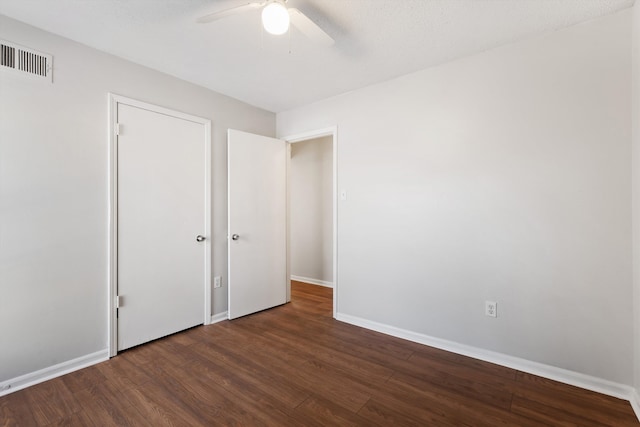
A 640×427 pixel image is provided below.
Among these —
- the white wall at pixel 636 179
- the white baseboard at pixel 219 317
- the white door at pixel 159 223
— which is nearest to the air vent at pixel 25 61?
the white door at pixel 159 223

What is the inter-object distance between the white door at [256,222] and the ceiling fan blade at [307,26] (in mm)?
1673

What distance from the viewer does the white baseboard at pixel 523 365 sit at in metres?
1.80

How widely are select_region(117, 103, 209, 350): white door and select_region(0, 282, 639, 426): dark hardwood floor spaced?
1.02 feet

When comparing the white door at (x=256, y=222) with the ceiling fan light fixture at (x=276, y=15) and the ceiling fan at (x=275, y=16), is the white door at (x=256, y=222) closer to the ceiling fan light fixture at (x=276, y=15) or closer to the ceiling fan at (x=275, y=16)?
the ceiling fan at (x=275, y=16)

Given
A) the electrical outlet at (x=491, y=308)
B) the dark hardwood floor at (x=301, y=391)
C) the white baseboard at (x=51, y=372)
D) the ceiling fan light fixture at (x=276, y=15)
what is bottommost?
the dark hardwood floor at (x=301, y=391)

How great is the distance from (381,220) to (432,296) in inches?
32.9

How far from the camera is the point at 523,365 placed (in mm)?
2090

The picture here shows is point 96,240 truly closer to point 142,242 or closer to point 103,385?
point 142,242

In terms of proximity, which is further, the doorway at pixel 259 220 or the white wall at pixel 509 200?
the doorway at pixel 259 220

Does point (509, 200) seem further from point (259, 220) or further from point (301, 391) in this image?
point (259, 220)

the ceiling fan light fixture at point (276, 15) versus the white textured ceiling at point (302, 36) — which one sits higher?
the white textured ceiling at point (302, 36)

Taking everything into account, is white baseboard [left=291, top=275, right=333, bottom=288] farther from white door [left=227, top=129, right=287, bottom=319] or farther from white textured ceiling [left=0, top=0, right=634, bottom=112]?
white textured ceiling [left=0, top=0, right=634, bottom=112]

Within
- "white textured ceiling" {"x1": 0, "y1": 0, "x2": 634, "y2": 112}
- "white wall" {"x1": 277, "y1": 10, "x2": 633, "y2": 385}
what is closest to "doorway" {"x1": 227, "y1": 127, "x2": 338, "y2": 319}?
"white wall" {"x1": 277, "y1": 10, "x2": 633, "y2": 385}

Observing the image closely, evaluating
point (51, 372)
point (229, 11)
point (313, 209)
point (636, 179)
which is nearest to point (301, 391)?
point (51, 372)
